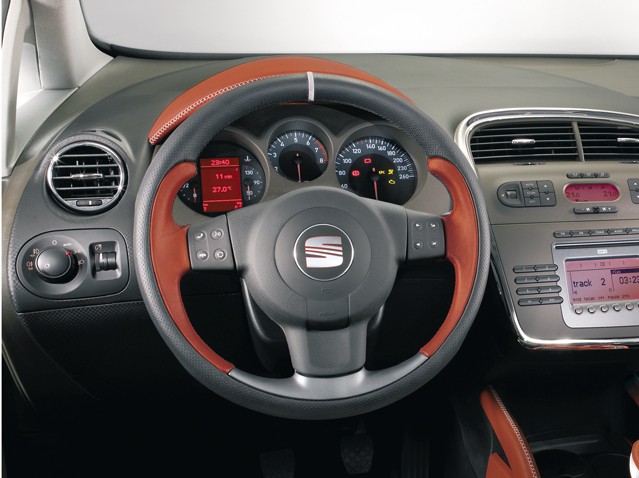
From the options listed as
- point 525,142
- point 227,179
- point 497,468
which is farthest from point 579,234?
point 227,179

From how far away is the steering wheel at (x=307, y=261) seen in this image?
80 cm

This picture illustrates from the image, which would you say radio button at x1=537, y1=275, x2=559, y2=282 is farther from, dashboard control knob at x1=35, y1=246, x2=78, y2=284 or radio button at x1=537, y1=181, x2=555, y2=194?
dashboard control knob at x1=35, y1=246, x2=78, y2=284

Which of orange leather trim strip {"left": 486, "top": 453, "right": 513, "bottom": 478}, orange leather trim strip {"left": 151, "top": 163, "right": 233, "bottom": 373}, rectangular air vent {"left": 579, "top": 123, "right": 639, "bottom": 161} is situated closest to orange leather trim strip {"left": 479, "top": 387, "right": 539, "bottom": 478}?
orange leather trim strip {"left": 486, "top": 453, "right": 513, "bottom": 478}

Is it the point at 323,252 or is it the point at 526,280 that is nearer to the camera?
the point at 323,252

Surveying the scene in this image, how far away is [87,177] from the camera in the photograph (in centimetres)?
101

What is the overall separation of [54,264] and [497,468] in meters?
1.14

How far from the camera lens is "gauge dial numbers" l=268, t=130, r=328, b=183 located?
1096 mm

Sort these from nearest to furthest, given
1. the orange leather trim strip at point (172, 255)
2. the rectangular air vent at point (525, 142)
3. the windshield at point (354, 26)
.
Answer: the orange leather trim strip at point (172, 255) < the rectangular air vent at point (525, 142) < the windshield at point (354, 26)

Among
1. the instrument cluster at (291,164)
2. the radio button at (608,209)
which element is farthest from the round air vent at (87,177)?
the radio button at (608,209)

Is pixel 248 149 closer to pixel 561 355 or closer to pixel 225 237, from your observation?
pixel 225 237

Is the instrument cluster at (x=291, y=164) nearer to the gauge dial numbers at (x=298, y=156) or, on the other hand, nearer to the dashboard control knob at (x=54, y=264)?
the gauge dial numbers at (x=298, y=156)

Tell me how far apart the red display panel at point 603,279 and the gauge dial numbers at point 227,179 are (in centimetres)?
77

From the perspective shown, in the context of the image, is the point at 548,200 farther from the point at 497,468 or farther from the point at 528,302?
the point at 497,468

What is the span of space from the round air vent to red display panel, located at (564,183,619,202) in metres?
1.05
